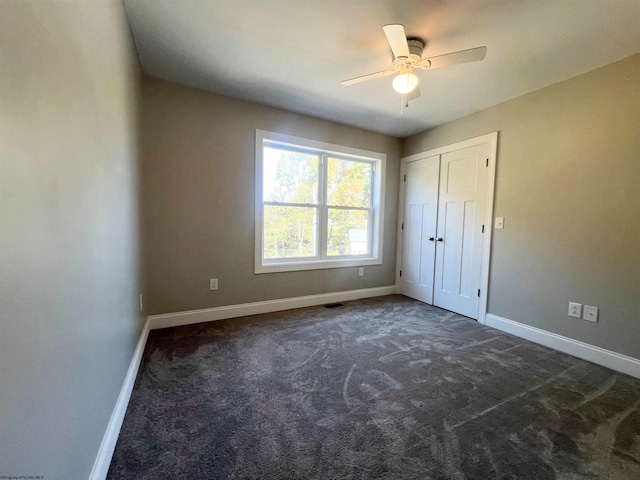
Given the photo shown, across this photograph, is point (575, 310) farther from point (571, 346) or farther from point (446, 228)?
point (446, 228)

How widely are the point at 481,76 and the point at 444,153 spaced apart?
122cm

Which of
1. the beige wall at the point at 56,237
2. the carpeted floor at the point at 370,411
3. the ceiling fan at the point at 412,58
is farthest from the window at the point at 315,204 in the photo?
the beige wall at the point at 56,237

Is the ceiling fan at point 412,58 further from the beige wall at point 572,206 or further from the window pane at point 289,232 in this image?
the window pane at point 289,232

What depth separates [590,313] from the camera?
2.39m

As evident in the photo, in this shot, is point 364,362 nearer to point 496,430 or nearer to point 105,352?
point 496,430

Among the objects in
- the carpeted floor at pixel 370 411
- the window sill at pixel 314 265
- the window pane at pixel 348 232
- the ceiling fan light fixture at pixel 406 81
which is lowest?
the carpeted floor at pixel 370 411

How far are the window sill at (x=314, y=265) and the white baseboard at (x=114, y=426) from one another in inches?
61.1

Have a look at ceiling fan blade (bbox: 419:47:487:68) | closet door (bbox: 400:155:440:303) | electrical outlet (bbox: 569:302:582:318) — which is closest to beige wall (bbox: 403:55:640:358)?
electrical outlet (bbox: 569:302:582:318)

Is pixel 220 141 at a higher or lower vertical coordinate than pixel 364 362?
higher

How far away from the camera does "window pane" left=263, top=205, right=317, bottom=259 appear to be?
11.3 ft

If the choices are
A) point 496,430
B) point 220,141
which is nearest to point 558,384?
point 496,430

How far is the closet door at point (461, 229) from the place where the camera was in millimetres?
3273

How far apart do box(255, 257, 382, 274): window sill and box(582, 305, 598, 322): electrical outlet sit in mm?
2338

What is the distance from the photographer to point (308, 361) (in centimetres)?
224
